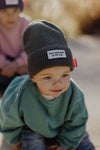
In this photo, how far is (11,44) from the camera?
284 centimetres

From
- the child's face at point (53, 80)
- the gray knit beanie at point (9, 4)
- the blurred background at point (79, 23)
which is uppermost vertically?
the gray knit beanie at point (9, 4)

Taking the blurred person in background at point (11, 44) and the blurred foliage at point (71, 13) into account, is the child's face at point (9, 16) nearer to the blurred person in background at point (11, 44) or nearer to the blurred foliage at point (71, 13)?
the blurred person in background at point (11, 44)

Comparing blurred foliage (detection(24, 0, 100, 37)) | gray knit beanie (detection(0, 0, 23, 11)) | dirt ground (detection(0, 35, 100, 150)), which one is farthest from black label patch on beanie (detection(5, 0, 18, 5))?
blurred foliage (detection(24, 0, 100, 37))

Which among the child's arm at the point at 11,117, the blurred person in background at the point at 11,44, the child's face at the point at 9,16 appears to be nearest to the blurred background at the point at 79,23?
the blurred person in background at the point at 11,44

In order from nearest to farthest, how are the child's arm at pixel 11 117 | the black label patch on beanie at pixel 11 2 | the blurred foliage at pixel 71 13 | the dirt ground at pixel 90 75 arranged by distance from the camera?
the child's arm at pixel 11 117, the dirt ground at pixel 90 75, the black label patch on beanie at pixel 11 2, the blurred foliage at pixel 71 13

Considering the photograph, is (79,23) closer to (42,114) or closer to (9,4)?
(9,4)

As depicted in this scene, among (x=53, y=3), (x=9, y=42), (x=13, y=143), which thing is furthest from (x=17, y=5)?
(x=53, y=3)

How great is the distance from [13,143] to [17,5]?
136 cm

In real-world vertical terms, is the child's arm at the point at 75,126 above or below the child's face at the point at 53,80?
below

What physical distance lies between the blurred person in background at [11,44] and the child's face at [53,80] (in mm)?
Answer: 1125

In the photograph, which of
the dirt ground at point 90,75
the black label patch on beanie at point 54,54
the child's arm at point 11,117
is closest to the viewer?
the black label patch on beanie at point 54,54

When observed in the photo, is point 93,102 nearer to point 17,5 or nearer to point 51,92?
point 51,92

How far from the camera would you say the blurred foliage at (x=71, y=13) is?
468 centimetres

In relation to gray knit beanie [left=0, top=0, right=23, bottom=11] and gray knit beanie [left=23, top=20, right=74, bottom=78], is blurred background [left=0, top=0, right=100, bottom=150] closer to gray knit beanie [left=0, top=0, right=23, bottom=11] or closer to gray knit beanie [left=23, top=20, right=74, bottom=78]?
gray knit beanie [left=0, top=0, right=23, bottom=11]
